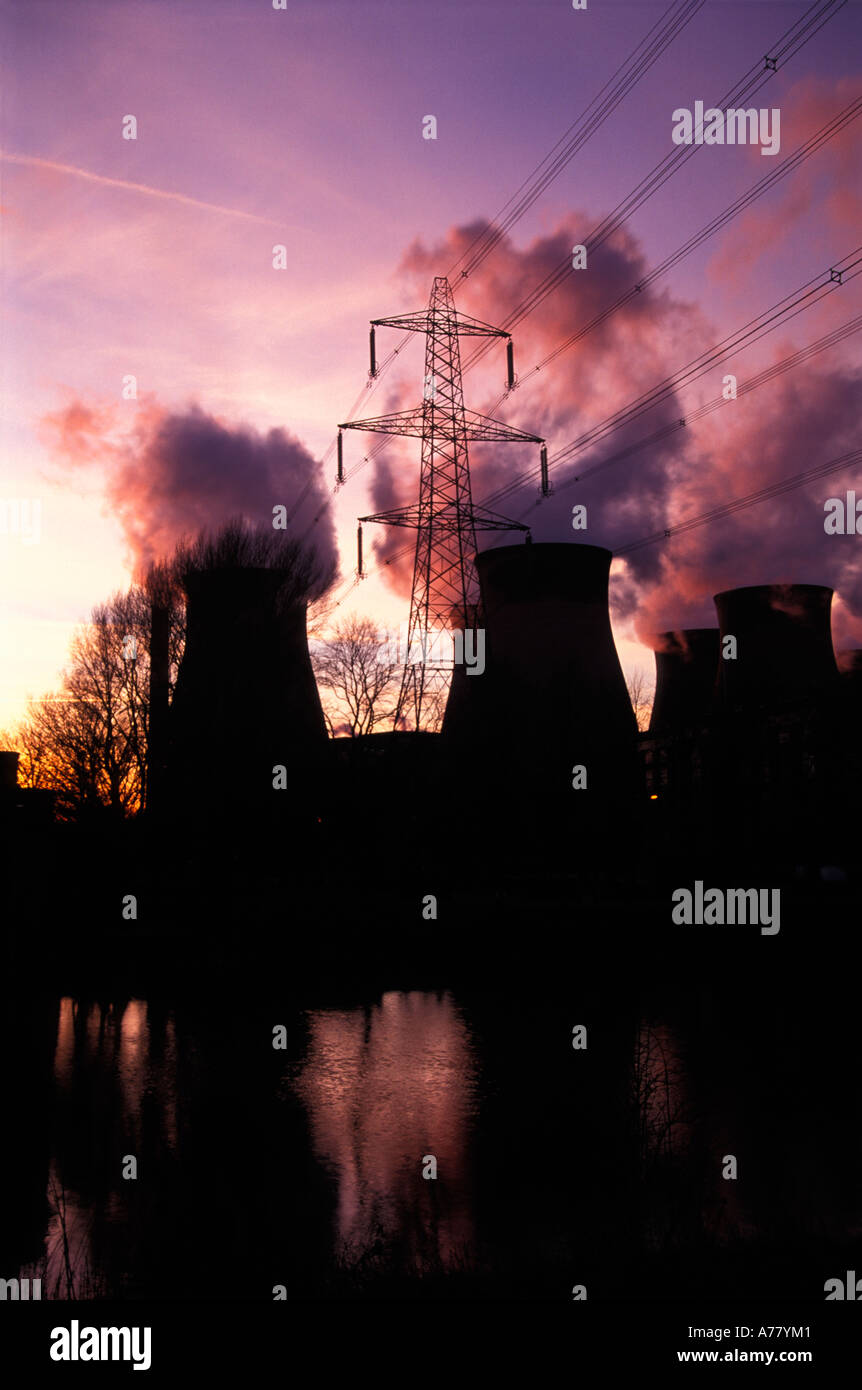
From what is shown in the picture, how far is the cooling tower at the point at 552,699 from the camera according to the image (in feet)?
80.3

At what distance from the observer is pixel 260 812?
65.6ft

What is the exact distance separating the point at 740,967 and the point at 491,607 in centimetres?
1609

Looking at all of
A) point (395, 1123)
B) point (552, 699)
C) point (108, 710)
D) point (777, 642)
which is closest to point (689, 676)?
point (777, 642)

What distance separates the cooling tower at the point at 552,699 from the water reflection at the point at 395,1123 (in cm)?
1239

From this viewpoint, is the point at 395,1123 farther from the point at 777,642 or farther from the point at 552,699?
the point at 777,642

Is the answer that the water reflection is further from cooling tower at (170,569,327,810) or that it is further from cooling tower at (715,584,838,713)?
cooling tower at (715,584,838,713)

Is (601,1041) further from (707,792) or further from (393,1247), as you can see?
(707,792)

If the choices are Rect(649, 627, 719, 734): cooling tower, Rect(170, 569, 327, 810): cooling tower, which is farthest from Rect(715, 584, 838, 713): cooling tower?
Rect(170, 569, 327, 810): cooling tower

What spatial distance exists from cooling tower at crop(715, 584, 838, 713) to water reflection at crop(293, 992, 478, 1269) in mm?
19239

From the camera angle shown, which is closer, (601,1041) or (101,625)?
(601,1041)

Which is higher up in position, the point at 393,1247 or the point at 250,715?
the point at 250,715

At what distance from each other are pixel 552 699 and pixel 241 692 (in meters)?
9.18
